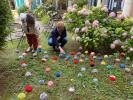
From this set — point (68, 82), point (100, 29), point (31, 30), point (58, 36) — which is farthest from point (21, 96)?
point (100, 29)

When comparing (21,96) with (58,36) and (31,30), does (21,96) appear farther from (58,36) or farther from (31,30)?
(58,36)

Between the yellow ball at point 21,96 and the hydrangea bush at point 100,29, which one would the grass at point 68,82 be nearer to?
the yellow ball at point 21,96

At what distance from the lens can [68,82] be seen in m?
4.02

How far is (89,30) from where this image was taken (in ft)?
17.6

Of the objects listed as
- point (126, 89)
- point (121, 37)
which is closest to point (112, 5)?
point (121, 37)

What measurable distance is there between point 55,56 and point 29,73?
113 cm

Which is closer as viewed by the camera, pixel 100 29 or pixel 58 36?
pixel 100 29

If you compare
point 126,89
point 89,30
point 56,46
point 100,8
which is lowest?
point 126,89

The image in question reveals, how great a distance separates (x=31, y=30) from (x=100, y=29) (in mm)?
1730

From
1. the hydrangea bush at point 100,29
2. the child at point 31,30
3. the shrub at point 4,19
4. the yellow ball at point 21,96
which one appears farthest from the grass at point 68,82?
the shrub at point 4,19

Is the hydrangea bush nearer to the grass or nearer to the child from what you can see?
the grass

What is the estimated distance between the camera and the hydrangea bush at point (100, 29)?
5168mm

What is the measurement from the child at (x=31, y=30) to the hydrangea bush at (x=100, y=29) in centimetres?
109

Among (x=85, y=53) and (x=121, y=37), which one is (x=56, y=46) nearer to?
(x=85, y=53)
